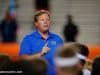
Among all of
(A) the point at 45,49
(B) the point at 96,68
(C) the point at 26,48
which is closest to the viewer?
(B) the point at 96,68

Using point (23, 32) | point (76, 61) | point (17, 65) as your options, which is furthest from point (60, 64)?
point (23, 32)

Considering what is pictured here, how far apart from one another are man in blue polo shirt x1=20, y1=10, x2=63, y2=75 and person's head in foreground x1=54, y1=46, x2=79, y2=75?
2.13m

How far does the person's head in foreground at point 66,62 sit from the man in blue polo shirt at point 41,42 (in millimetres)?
2129

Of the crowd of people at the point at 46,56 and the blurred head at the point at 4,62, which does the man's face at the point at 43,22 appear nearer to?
the crowd of people at the point at 46,56

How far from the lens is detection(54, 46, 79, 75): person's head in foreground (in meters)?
3.80

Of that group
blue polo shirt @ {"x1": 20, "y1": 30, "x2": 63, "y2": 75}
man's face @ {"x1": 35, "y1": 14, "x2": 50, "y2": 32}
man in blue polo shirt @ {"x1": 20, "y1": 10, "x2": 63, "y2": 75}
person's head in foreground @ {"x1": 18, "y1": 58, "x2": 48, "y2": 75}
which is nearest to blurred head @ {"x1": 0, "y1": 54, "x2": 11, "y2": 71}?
person's head in foreground @ {"x1": 18, "y1": 58, "x2": 48, "y2": 75}

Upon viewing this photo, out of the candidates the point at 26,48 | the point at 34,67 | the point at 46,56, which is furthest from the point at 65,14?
the point at 34,67

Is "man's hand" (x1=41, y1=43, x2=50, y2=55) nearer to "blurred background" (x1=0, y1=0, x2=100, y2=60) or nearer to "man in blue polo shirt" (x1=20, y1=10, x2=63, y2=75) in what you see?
"man in blue polo shirt" (x1=20, y1=10, x2=63, y2=75)

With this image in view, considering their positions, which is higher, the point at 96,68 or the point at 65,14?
the point at 96,68

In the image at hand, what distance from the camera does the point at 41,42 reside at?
6.45 metres

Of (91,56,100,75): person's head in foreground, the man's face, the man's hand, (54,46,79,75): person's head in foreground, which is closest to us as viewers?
(54,46,79,75): person's head in foreground

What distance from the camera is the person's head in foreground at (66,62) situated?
3.80 m

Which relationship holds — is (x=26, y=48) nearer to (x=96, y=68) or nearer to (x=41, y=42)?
(x=41, y=42)

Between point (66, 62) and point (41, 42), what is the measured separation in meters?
2.63
